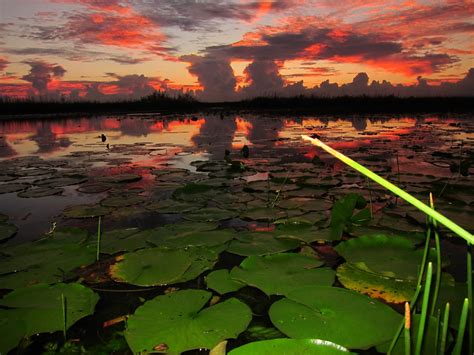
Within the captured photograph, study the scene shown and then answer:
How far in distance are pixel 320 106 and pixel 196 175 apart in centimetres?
2783

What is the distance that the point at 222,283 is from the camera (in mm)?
1725

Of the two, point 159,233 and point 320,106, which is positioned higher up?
point 320,106

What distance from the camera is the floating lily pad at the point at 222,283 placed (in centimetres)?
168

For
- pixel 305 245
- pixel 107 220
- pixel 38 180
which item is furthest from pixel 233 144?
pixel 305 245

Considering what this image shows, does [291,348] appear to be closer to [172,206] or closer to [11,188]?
[172,206]

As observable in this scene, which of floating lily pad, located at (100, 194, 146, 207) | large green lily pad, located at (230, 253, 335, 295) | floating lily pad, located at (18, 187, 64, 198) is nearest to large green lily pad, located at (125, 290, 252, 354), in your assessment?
large green lily pad, located at (230, 253, 335, 295)

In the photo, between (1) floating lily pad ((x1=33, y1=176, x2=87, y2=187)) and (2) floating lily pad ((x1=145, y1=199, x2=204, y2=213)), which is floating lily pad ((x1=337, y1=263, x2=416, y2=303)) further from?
(1) floating lily pad ((x1=33, y1=176, x2=87, y2=187))

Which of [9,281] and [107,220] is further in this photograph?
[107,220]

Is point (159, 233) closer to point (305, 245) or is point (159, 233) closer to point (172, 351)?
point (305, 245)

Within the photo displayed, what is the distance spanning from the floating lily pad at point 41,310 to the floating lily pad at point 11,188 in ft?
8.33

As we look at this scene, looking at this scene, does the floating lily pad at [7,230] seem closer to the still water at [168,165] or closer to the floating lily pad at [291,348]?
the still water at [168,165]

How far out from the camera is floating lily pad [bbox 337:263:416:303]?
1562 mm

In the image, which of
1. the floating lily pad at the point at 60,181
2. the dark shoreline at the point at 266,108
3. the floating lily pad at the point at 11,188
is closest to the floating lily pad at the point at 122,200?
the floating lily pad at the point at 60,181

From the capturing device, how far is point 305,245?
2209 millimetres
